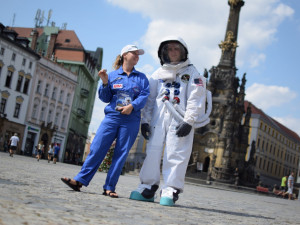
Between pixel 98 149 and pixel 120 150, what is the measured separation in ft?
1.02

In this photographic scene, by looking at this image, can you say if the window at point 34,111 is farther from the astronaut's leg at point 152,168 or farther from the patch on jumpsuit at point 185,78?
the astronaut's leg at point 152,168

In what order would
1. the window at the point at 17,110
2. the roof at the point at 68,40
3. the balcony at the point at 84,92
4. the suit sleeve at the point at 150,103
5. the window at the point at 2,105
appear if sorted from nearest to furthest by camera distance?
the suit sleeve at the point at 150,103
the window at the point at 2,105
the window at the point at 17,110
the roof at the point at 68,40
the balcony at the point at 84,92

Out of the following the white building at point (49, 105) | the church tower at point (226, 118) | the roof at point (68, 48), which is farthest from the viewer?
the roof at point (68, 48)

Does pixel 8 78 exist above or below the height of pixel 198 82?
above

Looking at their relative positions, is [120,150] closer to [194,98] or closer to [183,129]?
[183,129]

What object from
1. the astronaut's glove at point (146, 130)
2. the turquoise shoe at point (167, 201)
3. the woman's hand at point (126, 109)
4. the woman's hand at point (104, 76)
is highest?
the woman's hand at point (104, 76)

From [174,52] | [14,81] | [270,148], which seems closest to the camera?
[174,52]

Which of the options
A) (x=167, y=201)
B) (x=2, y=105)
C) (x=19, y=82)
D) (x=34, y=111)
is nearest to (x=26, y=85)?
(x=19, y=82)

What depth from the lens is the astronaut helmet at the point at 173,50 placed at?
6.86 meters

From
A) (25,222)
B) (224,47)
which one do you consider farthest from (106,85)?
(224,47)

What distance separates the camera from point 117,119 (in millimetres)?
6238

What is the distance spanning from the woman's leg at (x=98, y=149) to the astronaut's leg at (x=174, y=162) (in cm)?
82

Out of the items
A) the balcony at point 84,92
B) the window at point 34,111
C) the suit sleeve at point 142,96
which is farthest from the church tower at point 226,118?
the suit sleeve at point 142,96

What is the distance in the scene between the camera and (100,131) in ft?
20.4
